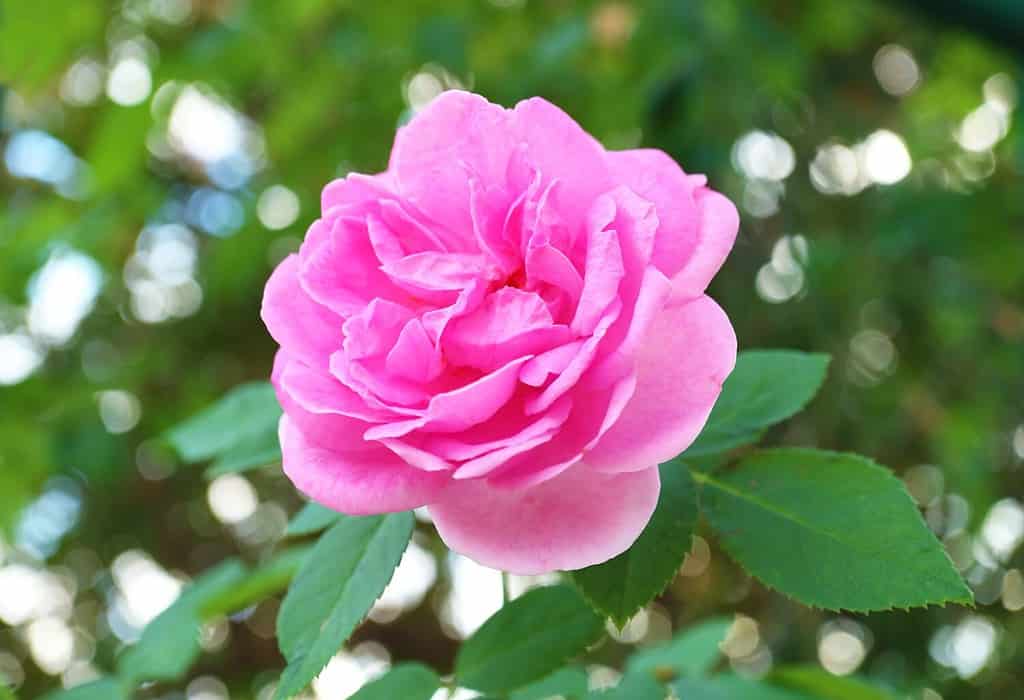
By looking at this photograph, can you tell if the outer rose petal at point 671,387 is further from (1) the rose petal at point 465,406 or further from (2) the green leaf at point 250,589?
(2) the green leaf at point 250,589

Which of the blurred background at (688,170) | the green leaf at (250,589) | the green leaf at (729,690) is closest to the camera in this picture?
the green leaf at (729,690)

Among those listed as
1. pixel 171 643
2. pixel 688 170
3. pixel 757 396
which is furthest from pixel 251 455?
pixel 688 170

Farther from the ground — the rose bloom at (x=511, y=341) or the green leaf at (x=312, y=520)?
the rose bloom at (x=511, y=341)

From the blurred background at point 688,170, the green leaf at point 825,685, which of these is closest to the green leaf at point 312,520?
the green leaf at point 825,685

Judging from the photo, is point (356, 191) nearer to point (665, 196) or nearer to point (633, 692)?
point (665, 196)

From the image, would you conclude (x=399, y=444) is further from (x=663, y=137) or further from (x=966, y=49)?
(x=966, y=49)

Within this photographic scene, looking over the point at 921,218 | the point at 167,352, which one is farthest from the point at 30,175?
the point at 921,218
